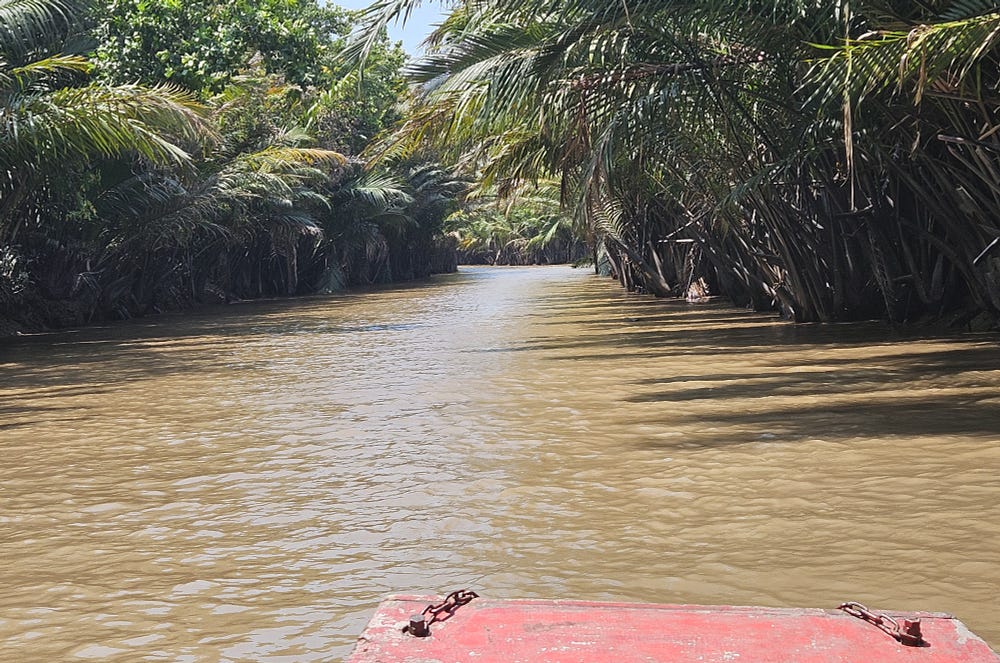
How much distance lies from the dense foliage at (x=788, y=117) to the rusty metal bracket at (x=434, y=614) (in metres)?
5.11

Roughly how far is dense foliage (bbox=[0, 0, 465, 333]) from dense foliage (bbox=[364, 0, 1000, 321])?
172cm

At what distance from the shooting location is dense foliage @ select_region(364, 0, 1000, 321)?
8.44 meters

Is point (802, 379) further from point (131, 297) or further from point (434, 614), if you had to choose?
point (131, 297)

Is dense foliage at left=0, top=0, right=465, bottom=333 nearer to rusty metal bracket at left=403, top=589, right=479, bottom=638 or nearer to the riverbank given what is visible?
the riverbank

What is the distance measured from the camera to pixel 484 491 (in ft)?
17.5

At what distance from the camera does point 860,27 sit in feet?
30.2

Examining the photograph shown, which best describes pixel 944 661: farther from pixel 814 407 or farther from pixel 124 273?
pixel 124 273

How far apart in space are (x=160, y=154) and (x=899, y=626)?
14.9 meters

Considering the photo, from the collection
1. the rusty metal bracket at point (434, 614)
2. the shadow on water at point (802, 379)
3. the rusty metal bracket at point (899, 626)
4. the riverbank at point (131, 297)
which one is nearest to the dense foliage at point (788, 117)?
the shadow on water at point (802, 379)

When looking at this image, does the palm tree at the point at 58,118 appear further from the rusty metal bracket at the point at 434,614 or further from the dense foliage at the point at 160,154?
the rusty metal bracket at the point at 434,614

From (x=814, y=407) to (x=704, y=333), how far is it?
6383mm

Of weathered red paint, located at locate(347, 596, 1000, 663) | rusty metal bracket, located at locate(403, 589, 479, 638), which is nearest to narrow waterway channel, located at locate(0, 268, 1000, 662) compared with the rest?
rusty metal bracket, located at locate(403, 589, 479, 638)

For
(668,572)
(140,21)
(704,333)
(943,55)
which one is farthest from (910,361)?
(140,21)

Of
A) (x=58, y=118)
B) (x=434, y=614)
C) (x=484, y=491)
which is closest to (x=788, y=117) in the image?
(x=484, y=491)
